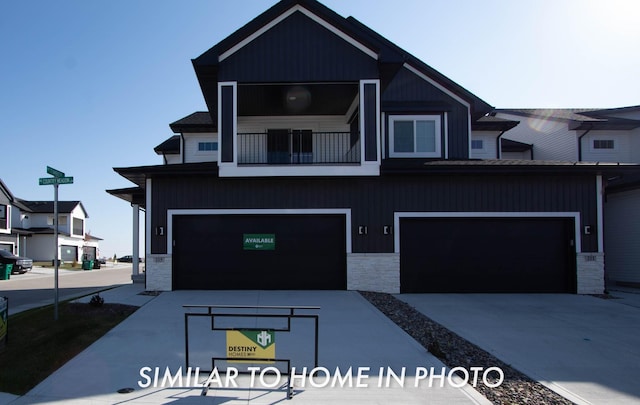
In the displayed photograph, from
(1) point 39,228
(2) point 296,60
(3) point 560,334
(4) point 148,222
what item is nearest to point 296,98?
(2) point 296,60

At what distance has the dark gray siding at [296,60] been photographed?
13.3 meters

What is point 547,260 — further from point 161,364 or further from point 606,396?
point 161,364

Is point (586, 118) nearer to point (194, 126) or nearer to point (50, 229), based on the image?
point (194, 126)

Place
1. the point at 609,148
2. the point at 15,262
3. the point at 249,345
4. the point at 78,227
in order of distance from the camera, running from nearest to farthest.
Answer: the point at 249,345 < the point at 609,148 < the point at 15,262 < the point at 78,227

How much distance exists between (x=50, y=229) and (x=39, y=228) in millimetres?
1661

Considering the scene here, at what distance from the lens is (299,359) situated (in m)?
6.65

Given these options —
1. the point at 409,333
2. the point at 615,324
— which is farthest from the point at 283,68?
the point at 615,324

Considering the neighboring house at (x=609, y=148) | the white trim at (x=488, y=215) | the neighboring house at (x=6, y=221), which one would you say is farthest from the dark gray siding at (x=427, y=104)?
the neighboring house at (x=6, y=221)

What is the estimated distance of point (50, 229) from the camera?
4147 cm

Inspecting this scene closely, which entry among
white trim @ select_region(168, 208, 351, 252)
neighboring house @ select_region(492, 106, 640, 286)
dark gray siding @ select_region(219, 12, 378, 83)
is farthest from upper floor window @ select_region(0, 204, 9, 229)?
neighboring house @ select_region(492, 106, 640, 286)

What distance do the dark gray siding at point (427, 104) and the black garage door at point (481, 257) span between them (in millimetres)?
3387

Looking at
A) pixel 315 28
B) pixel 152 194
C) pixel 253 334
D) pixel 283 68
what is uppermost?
pixel 315 28

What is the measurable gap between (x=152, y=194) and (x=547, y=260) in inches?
497

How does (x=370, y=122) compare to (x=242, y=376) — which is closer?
(x=242, y=376)
